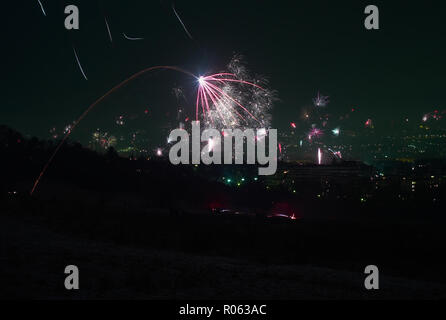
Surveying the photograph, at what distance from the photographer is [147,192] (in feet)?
115

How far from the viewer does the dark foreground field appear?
7.22 meters

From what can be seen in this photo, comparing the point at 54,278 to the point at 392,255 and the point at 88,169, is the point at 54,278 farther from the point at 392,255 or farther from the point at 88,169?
the point at 88,169

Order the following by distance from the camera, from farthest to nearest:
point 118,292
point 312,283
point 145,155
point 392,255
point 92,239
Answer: point 145,155 → point 392,255 → point 92,239 → point 312,283 → point 118,292

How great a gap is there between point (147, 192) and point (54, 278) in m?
28.2

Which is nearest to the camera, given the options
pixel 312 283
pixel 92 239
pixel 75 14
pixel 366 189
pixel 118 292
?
pixel 118 292

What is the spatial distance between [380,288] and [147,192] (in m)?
28.9

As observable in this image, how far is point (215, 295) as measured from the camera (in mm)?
7000

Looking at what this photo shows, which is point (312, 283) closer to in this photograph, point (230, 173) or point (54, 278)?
point (54, 278)

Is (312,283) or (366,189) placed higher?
(366,189)

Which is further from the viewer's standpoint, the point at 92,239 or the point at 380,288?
the point at 92,239

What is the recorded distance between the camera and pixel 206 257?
10961 mm

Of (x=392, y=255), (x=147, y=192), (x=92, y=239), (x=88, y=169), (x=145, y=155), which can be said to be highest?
(x=145, y=155)

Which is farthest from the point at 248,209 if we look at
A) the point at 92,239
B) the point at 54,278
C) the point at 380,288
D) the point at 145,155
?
the point at 54,278

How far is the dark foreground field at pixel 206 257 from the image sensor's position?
23.7 ft
